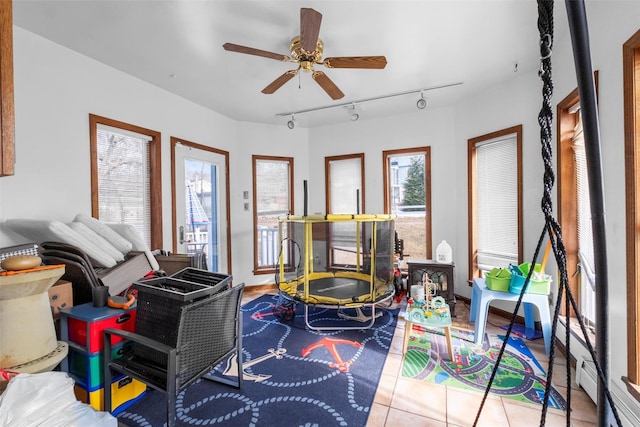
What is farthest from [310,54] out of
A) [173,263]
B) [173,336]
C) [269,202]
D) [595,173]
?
[269,202]

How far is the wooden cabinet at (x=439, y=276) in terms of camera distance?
3.19m

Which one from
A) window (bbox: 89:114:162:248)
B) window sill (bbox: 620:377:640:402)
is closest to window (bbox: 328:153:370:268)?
window (bbox: 89:114:162:248)

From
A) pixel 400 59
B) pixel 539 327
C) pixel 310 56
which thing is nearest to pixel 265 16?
pixel 310 56

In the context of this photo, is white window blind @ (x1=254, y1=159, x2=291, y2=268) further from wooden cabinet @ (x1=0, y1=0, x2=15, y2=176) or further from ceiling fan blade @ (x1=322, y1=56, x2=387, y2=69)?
wooden cabinet @ (x1=0, y1=0, x2=15, y2=176)

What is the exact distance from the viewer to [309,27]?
1.67 m

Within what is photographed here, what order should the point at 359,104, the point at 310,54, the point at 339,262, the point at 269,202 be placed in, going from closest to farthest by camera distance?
the point at 310,54 < the point at 359,104 < the point at 339,262 < the point at 269,202

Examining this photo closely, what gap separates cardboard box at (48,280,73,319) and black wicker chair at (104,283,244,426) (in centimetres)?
39

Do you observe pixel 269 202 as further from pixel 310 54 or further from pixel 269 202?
pixel 310 54

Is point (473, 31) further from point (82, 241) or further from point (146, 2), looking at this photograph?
point (82, 241)

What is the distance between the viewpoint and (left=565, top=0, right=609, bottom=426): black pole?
1.75 ft

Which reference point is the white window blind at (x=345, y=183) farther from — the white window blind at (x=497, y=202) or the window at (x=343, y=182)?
the white window blind at (x=497, y=202)

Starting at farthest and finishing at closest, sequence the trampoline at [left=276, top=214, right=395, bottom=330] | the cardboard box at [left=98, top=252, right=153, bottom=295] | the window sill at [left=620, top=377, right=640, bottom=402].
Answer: the trampoline at [left=276, top=214, right=395, bottom=330]
the cardboard box at [left=98, top=252, right=153, bottom=295]
the window sill at [left=620, top=377, right=640, bottom=402]

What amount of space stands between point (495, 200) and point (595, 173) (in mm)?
3005

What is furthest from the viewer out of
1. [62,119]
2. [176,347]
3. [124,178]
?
[124,178]
